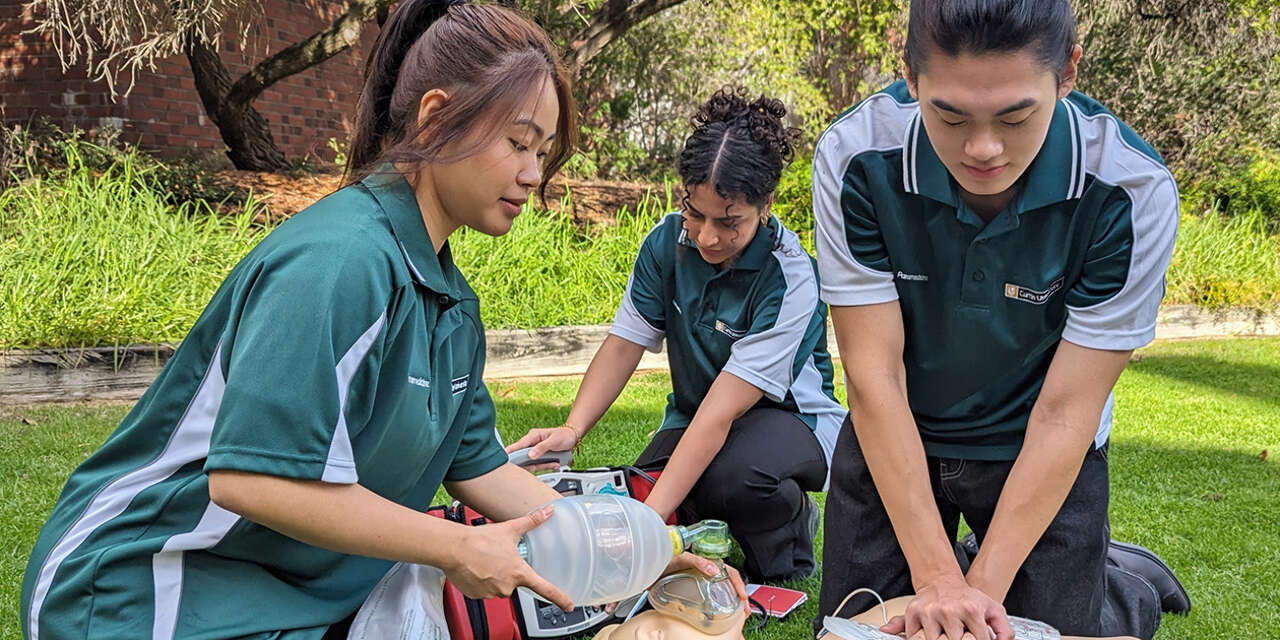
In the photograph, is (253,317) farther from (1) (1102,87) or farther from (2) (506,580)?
(1) (1102,87)

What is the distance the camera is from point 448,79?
1995mm

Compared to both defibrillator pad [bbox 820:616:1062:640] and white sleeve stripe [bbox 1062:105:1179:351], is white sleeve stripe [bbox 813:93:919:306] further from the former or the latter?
defibrillator pad [bbox 820:616:1062:640]

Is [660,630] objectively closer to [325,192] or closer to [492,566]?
[492,566]

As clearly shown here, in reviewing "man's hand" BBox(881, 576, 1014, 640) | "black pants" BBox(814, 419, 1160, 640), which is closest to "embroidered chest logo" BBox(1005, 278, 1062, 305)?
"black pants" BBox(814, 419, 1160, 640)

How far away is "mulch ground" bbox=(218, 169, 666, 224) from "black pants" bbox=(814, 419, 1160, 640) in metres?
6.73

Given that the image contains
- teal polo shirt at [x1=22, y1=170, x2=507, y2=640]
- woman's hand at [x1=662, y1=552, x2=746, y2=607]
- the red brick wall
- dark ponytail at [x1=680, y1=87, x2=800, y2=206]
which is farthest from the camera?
the red brick wall

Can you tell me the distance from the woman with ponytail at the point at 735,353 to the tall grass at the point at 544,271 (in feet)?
11.8

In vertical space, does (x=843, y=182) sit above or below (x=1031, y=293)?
above

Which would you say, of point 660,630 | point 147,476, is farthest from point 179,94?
point 660,630

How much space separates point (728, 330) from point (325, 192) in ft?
22.5

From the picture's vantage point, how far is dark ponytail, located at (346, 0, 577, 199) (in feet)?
6.50

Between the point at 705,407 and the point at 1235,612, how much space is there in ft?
6.16

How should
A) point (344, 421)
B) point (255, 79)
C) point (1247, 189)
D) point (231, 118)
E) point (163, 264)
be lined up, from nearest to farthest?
point (344, 421) → point (163, 264) → point (255, 79) → point (231, 118) → point (1247, 189)

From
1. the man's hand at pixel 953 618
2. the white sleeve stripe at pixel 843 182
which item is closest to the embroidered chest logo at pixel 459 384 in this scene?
the white sleeve stripe at pixel 843 182
